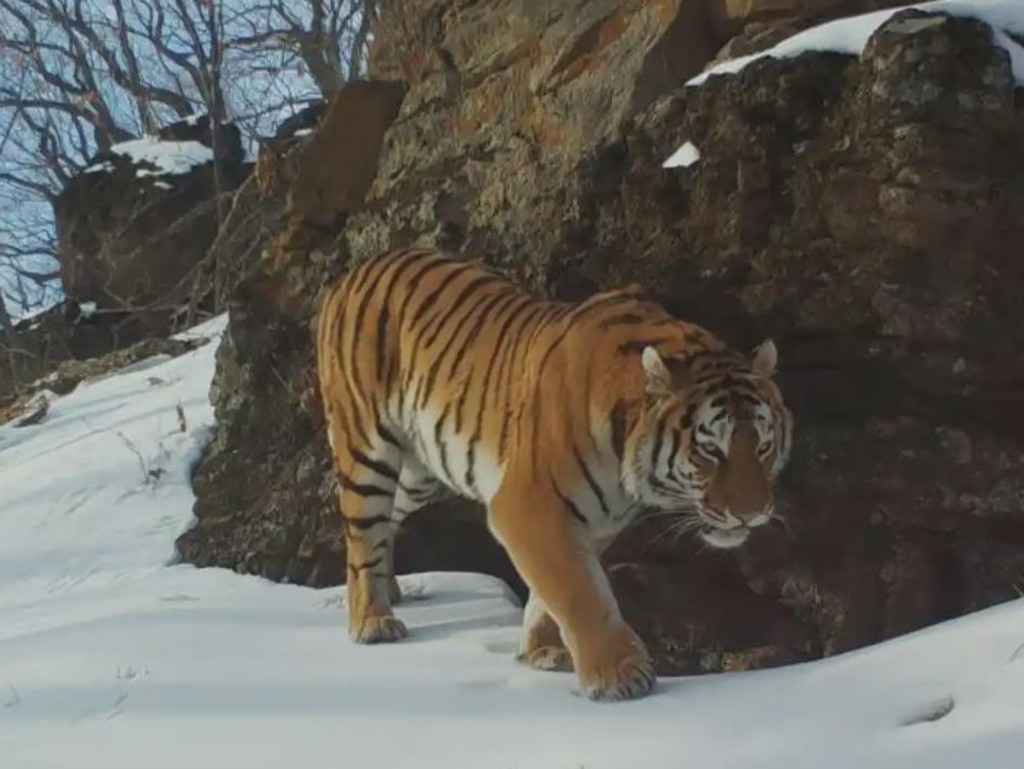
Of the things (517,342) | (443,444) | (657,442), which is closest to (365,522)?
(443,444)

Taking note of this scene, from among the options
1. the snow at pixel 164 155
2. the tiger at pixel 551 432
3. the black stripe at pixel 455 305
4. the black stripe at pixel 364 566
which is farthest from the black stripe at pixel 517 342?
the snow at pixel 164 155

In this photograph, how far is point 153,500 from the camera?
855 centimetres

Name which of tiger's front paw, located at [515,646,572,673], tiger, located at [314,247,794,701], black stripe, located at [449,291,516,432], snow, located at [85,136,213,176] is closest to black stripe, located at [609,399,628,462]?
tiger, located at [314,247,794,701]

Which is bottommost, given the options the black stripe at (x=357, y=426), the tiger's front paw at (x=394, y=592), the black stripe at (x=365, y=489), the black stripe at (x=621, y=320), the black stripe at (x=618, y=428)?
the tiger's front paw at (x=394, y=592)

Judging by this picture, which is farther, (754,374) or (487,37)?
(487,37)

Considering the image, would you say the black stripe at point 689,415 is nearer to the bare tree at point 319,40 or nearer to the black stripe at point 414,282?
the black stripe at point 414,282

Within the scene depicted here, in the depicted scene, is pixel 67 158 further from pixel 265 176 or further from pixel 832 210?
pixel 832 210

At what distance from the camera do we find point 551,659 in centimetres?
481

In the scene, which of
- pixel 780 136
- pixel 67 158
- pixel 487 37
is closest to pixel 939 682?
pixel 780 136

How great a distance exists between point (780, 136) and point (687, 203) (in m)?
0.46

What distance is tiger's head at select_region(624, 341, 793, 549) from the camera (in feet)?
14.2

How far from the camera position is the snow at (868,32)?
5.36 metres

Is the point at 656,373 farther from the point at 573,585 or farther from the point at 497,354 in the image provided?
the point at 497,354

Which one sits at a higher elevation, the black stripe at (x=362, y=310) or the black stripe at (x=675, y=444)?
the black stripe at (x=362, y=310)
